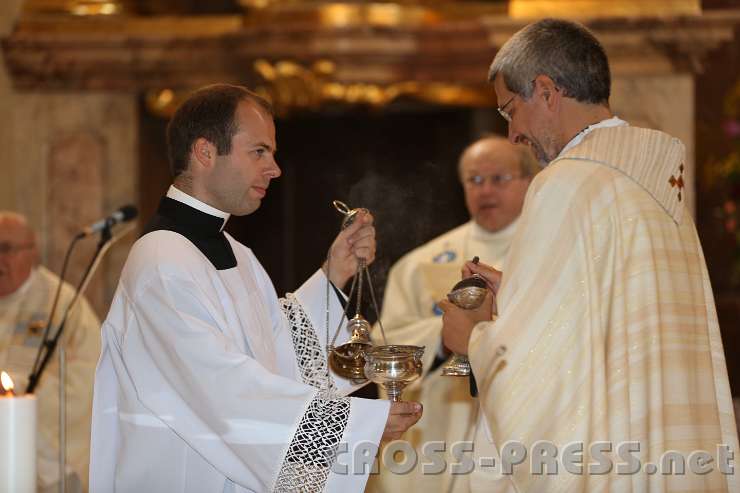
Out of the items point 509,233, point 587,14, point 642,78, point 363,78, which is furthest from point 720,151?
point 363,78

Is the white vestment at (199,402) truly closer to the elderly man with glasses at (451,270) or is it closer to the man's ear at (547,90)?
the man's ear at (547,90)

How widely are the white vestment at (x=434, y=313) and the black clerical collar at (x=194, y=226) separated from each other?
5.88ft

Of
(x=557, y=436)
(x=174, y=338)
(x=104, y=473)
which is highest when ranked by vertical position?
(x=174, y=338)

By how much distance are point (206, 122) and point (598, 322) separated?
141 cm

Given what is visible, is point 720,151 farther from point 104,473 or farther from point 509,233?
point 104,473

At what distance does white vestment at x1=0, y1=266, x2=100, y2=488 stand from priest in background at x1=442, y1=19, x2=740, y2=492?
11.8 ft

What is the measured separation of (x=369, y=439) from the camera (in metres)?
3.27

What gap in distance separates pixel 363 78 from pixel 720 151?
2.26m

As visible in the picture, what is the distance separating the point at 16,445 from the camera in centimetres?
182

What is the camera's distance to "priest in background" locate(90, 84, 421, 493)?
10.7ft

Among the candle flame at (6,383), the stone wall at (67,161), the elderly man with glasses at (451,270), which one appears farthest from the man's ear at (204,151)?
the stone wall at (67,161)

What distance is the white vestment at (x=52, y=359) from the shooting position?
20.2 ft

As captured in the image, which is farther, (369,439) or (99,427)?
(99,427)

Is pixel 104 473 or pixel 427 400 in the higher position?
pixel 104 473
